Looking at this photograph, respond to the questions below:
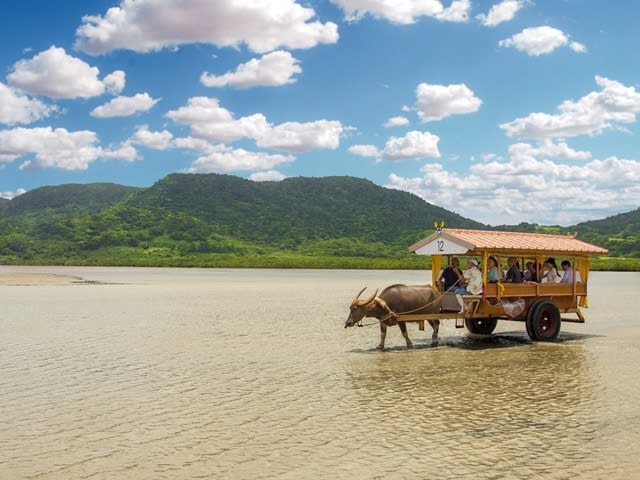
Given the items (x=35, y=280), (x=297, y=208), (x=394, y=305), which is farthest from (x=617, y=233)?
(x=394, y=305)

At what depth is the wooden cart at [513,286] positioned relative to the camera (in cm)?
1496

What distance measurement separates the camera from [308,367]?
40.7 ft

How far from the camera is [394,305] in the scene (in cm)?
1448

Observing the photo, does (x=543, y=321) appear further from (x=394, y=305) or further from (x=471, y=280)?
(x=394, y=305)

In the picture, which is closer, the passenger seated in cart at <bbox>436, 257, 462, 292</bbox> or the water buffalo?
the water buffalo

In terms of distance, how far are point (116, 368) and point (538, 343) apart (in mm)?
10043

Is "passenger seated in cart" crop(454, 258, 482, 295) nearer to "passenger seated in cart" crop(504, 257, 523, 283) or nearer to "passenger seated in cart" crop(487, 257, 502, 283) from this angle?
"passenger seated in cart" crop(487, 257, 502, 283)

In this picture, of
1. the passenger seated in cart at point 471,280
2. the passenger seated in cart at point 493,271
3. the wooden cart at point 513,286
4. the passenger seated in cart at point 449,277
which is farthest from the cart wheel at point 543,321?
the passenger seated in cart at point 449,277

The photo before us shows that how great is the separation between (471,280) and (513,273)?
1.37 m

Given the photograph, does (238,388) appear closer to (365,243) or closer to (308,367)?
(308,367)

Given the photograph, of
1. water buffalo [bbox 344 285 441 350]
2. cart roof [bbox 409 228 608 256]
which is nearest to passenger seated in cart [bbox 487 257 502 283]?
cart roof [bbox 409 228 608 256]

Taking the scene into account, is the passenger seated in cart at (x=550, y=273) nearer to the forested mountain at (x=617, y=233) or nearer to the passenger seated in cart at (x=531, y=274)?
the passenger seated in cart at (x=531, y=274)

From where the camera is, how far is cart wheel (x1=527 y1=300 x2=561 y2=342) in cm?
1578

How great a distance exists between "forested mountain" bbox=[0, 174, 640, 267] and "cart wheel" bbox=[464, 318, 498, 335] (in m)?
67.7
